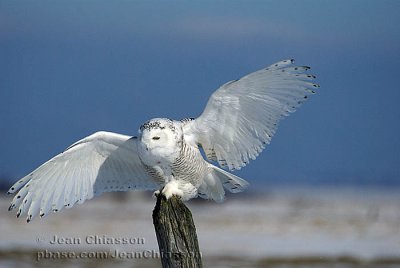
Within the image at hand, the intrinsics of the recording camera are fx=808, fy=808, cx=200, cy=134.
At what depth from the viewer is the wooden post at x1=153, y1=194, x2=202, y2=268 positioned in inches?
233

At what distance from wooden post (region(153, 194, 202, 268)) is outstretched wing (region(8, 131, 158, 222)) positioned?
1431 millimetres

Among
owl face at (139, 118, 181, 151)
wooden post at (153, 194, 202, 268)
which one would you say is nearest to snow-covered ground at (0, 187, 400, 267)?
owl face at (139, 118, 181, 151)

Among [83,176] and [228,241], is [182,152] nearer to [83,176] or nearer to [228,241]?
[83,176]

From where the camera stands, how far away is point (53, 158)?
7531mm

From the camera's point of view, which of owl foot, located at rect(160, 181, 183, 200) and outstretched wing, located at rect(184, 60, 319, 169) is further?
Answer: outstretched wing, located at rect(184, 60, 319, 169)

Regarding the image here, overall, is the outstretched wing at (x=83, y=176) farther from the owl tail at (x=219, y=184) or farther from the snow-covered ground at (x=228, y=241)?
the snow-covered ground at (x=228, y=241)

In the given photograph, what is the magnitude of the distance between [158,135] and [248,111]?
1.01m

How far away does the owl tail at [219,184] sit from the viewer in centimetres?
772

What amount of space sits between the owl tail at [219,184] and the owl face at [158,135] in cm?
98

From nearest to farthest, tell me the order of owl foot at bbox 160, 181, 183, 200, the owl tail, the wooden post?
the wooden post, owl foot at bbox 160, 181, 183, 200, the owl tail

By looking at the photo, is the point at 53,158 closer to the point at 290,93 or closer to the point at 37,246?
the point at 290,93

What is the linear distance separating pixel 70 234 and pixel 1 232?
6.31 ft

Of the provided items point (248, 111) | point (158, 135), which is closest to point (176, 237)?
point (158, 135)

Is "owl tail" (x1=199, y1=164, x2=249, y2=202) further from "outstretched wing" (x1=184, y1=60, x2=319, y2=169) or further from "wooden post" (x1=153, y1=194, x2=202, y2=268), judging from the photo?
"wooden post" (x1=153, y1=194, x2=202, y2=268)
